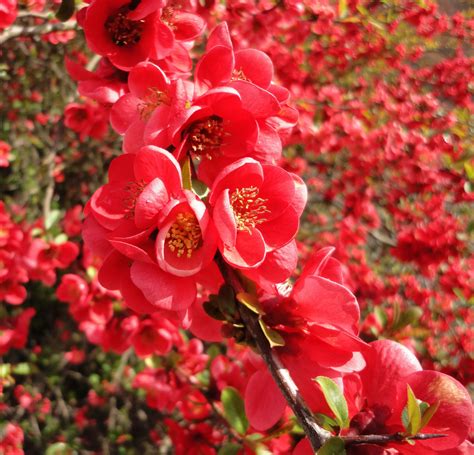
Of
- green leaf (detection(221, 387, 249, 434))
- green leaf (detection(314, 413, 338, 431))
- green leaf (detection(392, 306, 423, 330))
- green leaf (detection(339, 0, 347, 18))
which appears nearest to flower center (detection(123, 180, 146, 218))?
green leaf (detection(314, 413, 338, 431))

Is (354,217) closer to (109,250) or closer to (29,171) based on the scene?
(29,171)

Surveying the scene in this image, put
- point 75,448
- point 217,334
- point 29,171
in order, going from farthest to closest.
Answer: point 29,171, point 75,448, point 217,334

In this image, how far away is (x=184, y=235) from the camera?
0.55m

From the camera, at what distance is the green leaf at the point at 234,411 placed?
2.84 feet

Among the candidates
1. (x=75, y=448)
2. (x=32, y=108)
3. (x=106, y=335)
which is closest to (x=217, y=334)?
(x=106, y=335)

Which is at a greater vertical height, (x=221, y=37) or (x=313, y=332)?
(x=221, y=37)

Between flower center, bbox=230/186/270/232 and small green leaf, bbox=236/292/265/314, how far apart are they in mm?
78

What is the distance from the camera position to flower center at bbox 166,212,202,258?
54cm

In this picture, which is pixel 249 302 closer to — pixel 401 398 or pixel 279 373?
pixel 279 373

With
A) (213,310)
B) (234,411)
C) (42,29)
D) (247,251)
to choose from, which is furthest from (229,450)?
(42,29)

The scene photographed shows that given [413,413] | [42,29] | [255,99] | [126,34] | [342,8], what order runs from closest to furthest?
[413,413]
[255,99]
[126,34]
[42,29]
[342,8]

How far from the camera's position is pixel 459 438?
50 centimetres

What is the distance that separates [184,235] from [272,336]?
16cm

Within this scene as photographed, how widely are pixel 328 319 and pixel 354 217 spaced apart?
244 cm
